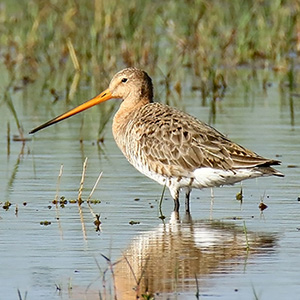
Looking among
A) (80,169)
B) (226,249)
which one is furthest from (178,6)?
(226,249)

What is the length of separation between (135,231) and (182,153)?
1.25m

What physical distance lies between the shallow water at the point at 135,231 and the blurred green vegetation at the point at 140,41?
4.59 meters

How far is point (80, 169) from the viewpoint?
35.6 ft

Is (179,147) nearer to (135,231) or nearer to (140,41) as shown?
(135,231)

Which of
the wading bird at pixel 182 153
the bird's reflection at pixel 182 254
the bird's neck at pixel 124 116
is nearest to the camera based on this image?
the bird's reflection at pixel 182 254

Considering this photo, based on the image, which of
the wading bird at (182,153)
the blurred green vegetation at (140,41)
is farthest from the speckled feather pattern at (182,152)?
the blurred green vegetation at (140,41)

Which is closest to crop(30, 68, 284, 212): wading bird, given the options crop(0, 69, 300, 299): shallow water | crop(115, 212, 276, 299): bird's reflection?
crop(0, 69, 300, 299): shallow water

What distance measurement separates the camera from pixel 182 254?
752 centimetres

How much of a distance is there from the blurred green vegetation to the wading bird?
6.28 metres

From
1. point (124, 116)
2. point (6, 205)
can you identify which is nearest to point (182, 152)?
point (124, 116)

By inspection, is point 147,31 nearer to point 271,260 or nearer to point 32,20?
point 32,20

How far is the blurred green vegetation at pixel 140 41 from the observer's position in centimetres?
1736

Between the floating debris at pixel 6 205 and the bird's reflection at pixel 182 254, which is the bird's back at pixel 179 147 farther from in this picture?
the floating debris at pixel 6 205

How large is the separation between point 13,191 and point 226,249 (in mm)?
2847
